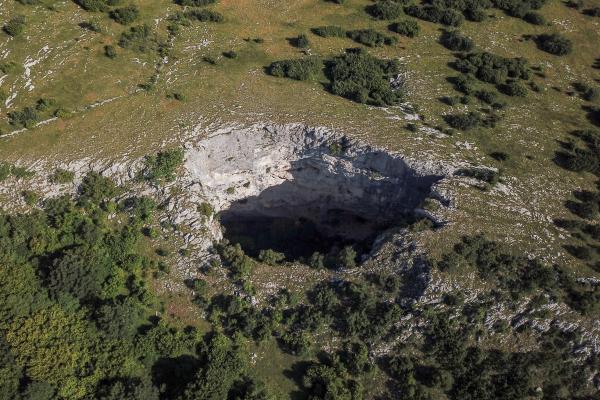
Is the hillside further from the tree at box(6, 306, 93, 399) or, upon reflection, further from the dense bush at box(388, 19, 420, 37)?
the dense bush at box(388, 19, 420, 37)

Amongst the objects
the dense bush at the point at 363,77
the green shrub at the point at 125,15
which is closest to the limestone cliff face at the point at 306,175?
the dense bush at the point at 363,77

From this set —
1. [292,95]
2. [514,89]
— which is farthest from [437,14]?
[292,95]

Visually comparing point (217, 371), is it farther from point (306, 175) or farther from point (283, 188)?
point (306, 175)

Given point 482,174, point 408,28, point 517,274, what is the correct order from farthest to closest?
point 408,28 < point 482,174 < point 517,274

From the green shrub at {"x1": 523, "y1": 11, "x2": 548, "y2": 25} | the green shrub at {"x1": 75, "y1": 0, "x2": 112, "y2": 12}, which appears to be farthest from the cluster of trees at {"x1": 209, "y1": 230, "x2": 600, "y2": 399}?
the green shrub at {"x1": 75, "y1": 0, "x2": 112, "y2": 12}

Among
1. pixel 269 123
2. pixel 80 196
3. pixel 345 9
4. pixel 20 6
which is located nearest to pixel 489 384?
pixel 269 123

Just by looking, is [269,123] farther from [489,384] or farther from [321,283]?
[489,384]

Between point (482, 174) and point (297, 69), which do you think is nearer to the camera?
point (482, 174)
